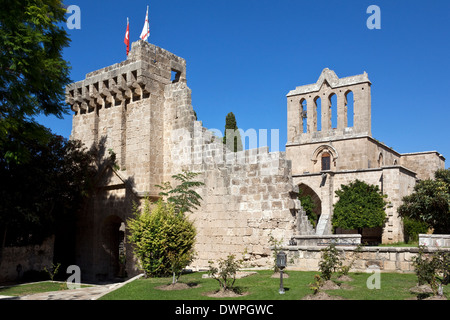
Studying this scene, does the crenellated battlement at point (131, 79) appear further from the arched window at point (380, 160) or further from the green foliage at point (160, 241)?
the arched window at point (380, 160)

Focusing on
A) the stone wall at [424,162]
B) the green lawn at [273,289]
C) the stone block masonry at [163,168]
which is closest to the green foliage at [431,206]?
the stone wall at [424,162]

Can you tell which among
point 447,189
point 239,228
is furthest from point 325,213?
point 239,228

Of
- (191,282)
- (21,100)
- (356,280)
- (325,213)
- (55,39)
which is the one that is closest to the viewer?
(356,280)

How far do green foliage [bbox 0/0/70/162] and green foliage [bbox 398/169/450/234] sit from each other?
21425 mm

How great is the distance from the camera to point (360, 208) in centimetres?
2764

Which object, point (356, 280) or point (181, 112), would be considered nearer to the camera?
point (356, 280)

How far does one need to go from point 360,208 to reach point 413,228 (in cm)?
331

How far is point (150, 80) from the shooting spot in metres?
16.2

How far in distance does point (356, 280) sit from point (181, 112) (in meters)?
8.88

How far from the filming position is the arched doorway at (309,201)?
29.4 meters

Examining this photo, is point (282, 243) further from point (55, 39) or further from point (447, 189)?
point (447, 189)

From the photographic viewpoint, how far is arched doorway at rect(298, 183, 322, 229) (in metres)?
29.4

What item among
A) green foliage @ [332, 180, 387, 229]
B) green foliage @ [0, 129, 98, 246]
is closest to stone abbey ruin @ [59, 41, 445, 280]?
green foliage @ [0, 129, 98, 246]
